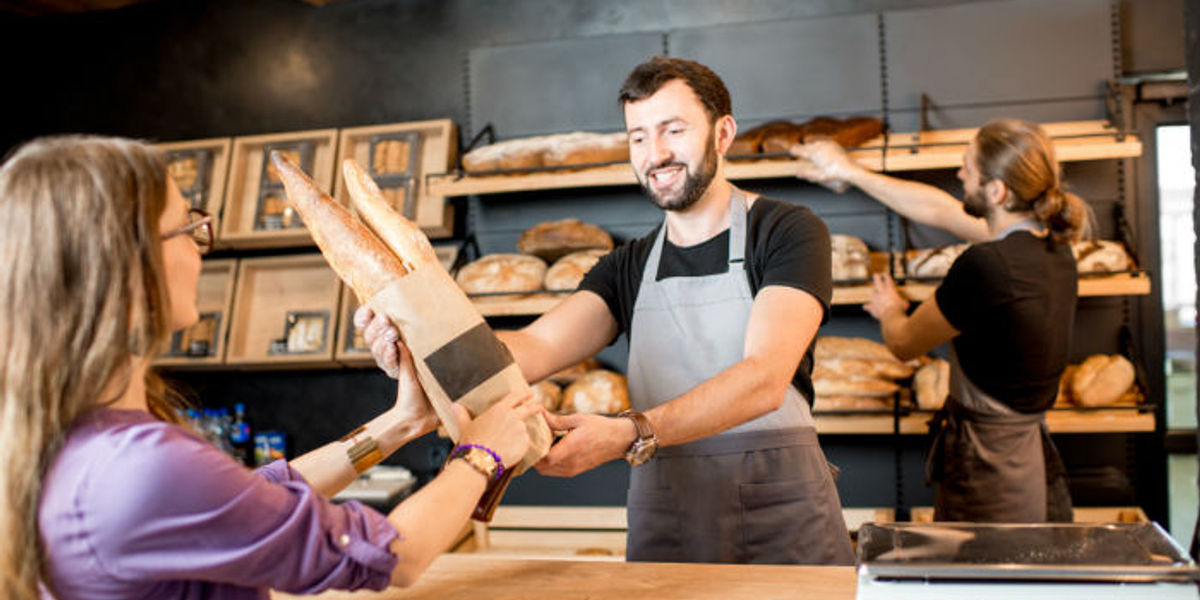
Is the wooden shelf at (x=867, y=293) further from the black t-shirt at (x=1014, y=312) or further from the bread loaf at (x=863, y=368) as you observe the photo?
the black t-shirt at (x=1014, y=312)

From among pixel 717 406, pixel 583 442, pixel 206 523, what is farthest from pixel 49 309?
pixel 717 406

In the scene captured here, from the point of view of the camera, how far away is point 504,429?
4.18 ft

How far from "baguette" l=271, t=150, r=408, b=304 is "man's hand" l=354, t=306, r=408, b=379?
25 mm

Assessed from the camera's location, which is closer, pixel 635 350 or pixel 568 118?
pixel 635 350

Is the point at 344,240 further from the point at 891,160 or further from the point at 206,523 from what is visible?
the point at 891,160

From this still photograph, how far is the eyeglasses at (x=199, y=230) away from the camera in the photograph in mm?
995

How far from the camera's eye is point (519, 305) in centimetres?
307

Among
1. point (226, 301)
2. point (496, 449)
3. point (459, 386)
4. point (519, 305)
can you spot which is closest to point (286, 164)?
point (459, 386)

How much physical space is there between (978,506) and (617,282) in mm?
1142

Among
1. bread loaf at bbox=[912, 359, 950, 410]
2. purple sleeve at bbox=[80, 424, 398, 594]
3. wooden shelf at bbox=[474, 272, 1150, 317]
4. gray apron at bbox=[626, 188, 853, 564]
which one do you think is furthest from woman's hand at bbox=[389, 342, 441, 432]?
bread loaf at bbox=[912, 359, 950, 410]

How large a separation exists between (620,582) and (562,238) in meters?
1.83

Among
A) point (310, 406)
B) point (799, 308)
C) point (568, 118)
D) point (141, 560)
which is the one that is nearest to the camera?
point (141, 560)

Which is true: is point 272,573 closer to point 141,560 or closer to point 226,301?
point 141,560

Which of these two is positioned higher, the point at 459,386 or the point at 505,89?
the point at 505,89
